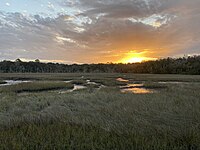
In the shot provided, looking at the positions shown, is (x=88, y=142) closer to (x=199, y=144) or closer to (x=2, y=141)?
(x=2, y=141)

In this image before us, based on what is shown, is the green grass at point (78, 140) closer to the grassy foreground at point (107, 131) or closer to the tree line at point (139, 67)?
the grassy foreground at point (107, 131)

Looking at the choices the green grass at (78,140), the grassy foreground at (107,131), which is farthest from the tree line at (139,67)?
the green grass at (78,140)

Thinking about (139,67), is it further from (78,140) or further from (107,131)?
(78,140)

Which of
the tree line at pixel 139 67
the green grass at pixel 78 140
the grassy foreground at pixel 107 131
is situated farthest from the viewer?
the tree line at pixel 139 67

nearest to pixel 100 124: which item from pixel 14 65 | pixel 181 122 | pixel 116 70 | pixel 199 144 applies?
pixel 181 122

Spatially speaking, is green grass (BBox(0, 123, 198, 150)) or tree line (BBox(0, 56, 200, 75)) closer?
green grass (BBox(0, 123, 198, 150))

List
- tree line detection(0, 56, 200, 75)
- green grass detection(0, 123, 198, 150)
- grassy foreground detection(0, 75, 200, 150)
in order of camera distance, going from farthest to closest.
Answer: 1. tree line detection(0, 56, 200, 75)
2. grassy foreground detection(0, 75, 200, 150)
3. green grass detection(0, 123, 198, 150)

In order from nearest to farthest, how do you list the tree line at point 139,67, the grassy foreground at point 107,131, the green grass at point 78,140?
the green grass at point 78,140, the grassy foreground at point 107,131, the tree line at point 139,67

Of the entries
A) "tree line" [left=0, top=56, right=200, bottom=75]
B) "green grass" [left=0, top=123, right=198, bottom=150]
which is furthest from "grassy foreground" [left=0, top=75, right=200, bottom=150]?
"tree line" [left=0, top=56, right=200, bottom=75]

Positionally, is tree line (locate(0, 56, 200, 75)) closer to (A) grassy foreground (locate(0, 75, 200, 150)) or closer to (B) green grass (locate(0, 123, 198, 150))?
(A) grassy foreground (locate(0, 75, 200, 150))

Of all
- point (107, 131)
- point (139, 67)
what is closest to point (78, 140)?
point (107, 131)

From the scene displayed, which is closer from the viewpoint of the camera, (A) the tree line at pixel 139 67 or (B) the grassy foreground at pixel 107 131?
(B) the grassy foreground at pixel 107 131

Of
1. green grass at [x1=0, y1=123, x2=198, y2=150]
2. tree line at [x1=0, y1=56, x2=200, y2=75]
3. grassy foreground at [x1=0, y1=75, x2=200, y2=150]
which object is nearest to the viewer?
green grass at [x1=0, y1=123, x2=198, y2=150]

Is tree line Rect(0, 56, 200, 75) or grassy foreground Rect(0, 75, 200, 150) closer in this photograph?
grassy foreground Rect(0, 75, 200, 150)
